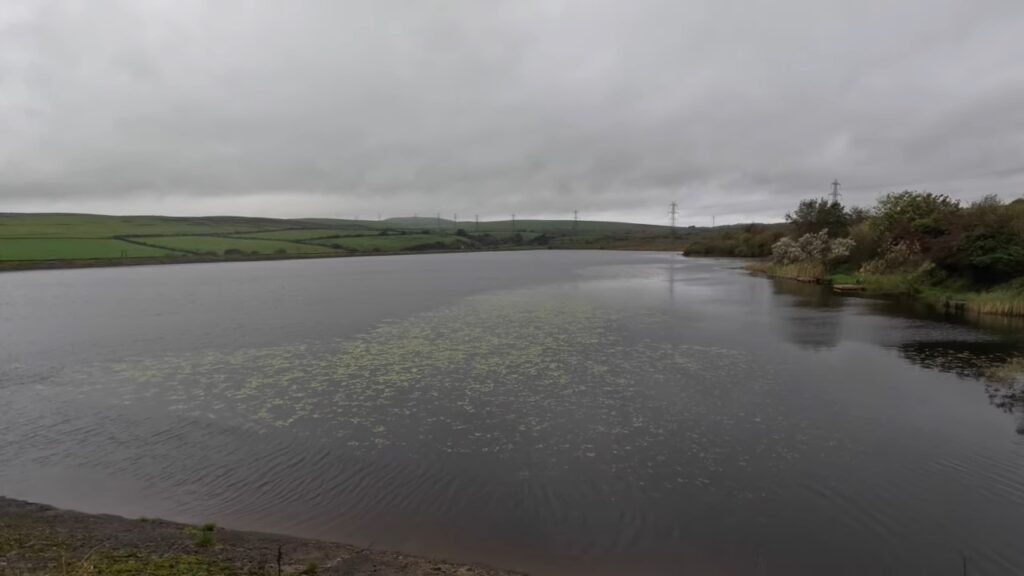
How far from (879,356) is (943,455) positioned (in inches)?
353

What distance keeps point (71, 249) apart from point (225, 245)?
21590 mm

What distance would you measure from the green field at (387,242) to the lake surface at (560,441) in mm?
88953

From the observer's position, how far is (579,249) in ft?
483

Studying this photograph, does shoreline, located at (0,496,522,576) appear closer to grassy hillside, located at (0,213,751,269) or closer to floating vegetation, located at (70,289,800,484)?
floating vegetation, located at (70,289,800,484)

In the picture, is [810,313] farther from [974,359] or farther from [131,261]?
[131,261]

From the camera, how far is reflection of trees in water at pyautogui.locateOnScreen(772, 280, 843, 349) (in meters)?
21.3

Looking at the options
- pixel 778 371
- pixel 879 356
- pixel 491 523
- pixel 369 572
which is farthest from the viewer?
pixel 879 356

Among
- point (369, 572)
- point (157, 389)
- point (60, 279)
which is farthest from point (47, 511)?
point (60, 279)

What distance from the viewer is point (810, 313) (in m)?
28.0

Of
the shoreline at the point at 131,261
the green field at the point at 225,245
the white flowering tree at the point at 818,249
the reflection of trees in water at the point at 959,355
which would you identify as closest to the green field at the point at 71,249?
the shoreline at the point at 131,261

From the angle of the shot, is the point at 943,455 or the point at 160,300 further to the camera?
the point at 160,300

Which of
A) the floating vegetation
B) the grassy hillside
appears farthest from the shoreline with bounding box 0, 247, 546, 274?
the floating vegetation

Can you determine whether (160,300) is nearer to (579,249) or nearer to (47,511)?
(47,511)

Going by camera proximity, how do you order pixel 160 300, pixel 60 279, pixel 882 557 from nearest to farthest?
pixel 882 557 → pixel 160 300 → pixel 60 279
